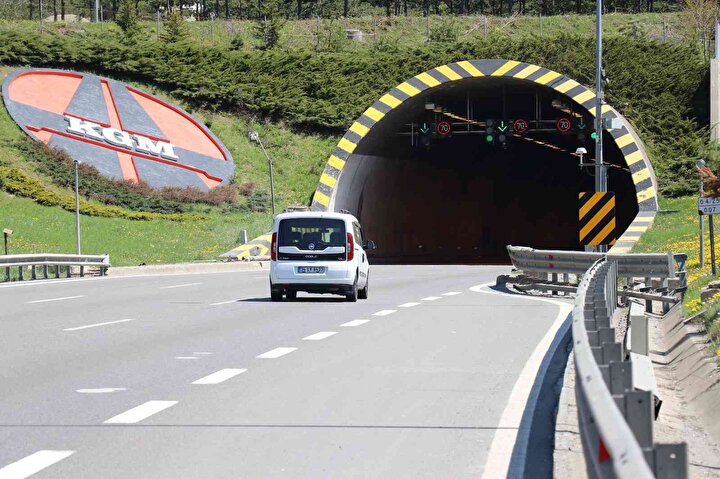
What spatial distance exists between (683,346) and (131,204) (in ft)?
138

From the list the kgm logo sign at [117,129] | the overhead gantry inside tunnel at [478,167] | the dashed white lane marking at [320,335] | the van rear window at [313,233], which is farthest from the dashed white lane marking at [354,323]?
the kgm logo sign at [117,129]

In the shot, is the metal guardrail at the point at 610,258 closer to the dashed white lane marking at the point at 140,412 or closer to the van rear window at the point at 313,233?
the van rear window at the point at 313,233

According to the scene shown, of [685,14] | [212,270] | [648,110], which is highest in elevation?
[685,14]

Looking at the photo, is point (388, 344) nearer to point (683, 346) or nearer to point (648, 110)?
point (683, 346)

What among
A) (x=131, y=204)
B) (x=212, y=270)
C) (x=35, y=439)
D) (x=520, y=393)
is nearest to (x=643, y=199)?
(x=212, y=270)

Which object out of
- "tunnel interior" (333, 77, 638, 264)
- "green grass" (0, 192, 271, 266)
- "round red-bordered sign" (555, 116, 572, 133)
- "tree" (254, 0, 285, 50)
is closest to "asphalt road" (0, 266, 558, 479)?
"green grass" (0, 192, 271, 266)

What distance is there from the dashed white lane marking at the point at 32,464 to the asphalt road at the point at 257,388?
16mm

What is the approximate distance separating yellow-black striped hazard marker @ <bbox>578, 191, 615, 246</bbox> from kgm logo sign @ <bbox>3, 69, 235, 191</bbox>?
96.2ft

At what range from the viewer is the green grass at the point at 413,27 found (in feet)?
261

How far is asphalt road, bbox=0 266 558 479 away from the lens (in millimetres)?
7840

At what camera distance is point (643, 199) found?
49156mm

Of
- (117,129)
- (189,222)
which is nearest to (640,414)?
(189,222)

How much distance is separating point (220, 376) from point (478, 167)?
53.8 m

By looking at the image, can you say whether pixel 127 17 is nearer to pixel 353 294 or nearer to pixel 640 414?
pixel 353 294
